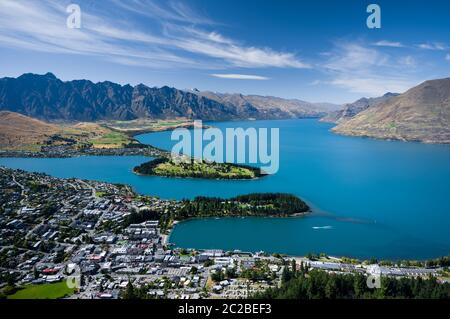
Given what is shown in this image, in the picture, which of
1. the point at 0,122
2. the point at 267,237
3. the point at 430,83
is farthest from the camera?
the point at 430,83

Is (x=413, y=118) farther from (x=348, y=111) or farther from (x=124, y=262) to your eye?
(x=124, y=262)

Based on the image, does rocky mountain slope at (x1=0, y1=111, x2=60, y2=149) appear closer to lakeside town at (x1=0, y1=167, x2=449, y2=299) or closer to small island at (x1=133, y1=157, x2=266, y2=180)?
small island at (x1=133, y1=157, x2=266, y2=180)

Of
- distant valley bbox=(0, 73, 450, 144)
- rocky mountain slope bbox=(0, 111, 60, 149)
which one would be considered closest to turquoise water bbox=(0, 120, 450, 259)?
rocky mountain slope bbox=(0, 111, 60, 149)

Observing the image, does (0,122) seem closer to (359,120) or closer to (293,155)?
(293,155)

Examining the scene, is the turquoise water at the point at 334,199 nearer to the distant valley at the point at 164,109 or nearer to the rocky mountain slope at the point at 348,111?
the distant valley at the point at 164,109

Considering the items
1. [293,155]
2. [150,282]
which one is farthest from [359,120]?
[150,282]
